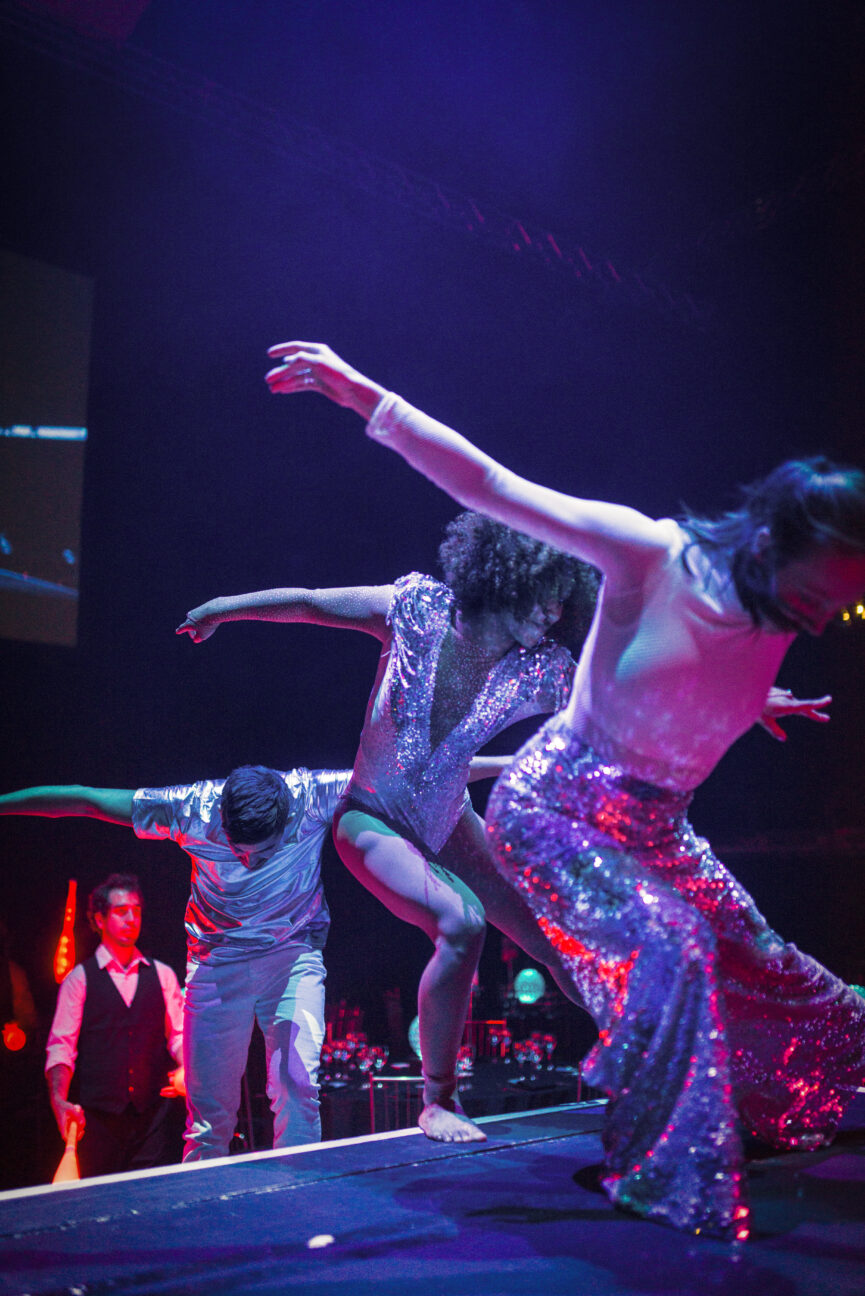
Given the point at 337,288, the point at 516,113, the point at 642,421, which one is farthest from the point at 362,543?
the point at 516,113

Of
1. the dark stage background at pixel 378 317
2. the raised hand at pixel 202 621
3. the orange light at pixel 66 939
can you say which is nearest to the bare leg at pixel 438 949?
the raised hand at pixel 202 621

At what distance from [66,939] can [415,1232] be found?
4.70 m

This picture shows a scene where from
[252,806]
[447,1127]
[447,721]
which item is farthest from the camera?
[252,806]

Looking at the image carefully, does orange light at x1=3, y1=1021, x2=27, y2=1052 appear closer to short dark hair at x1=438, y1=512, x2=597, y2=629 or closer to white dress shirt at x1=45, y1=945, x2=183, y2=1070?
white dress shirt at x1=45, y1=945, x2=183, y2=1070

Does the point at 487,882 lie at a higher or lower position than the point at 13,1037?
higher

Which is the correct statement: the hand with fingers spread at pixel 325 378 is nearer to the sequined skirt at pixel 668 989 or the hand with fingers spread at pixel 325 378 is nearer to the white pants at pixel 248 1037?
the sequined skirt at pixel 668 989

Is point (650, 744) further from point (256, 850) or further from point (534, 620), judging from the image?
point (256, 850)

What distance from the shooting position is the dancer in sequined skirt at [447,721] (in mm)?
2219

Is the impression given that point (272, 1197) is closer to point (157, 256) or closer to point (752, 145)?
point (157, 256)

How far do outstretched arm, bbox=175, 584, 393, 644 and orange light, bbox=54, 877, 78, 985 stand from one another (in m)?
3.73

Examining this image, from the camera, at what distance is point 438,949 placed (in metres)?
2.21

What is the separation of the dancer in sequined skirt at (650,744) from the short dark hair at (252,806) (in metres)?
1.47

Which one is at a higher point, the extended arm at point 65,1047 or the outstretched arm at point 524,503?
the outstretched arm at point 524,503

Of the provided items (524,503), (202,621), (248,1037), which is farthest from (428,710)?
(248,1037)
